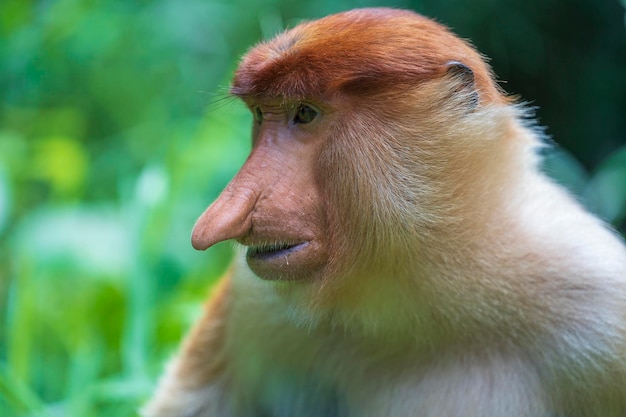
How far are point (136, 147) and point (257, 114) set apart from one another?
12.5 ft

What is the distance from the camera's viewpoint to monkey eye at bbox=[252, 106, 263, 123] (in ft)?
7.43

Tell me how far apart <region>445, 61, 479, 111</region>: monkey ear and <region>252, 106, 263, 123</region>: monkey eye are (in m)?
0.53

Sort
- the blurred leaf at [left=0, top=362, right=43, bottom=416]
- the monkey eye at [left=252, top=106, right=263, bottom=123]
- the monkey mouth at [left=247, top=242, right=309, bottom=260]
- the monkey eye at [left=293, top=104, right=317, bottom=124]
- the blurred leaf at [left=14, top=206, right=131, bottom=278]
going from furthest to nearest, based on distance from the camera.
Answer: the blurred leaf at [left=14, top=206, right=131, bottom=278] < the blurred leaf at [left=0, top=362, right=43, bottom=416] < the monkey eye at [left=252, top=106, right=263, bottom=123] < the monkey eye at [left=293, top=104, right=317, bottom=124] < the monkey mouth at [left=247, top=242, right=309, bottom=260]

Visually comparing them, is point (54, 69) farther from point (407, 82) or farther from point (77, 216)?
point (407, 82)

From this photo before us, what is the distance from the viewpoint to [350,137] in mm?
2051

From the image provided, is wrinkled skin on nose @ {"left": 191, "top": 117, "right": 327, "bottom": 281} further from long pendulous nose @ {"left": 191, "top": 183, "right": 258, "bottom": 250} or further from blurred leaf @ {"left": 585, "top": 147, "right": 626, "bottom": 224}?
blurred leaf @ {"left": 585, "top": 147, "right": 626, "bottom": 224}

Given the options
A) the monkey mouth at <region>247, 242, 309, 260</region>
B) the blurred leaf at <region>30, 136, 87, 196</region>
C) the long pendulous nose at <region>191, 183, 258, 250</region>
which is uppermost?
the blurred leaf at <region>30, 136, 87, 196</region>

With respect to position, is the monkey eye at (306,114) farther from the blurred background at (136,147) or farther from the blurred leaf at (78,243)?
the blurred leaf at (78,243)

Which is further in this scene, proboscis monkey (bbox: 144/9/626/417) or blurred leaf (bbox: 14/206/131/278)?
blurred leaf (bbox: 14/206/131/278)

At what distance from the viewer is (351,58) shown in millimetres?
2049

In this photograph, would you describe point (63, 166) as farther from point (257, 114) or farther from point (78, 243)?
point (257, 114)

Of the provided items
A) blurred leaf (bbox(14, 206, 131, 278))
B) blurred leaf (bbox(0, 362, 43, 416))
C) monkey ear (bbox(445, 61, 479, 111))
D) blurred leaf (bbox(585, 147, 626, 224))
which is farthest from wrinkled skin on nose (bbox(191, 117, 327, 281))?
blurred leaf (bbox(585, 147, 626, 224))

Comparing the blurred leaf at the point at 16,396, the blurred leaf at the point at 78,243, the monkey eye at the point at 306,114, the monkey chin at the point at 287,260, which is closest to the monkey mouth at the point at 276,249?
the monkey chin at the point at 287,260

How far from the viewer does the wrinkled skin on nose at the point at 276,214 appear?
74.9 inches
